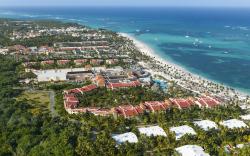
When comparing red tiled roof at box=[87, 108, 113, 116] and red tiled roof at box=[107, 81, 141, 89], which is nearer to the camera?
red tiled roof at box=[87, 108, 113, 116]

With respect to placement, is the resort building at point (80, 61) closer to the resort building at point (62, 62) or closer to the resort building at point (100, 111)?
the resort building at point (62, 62)

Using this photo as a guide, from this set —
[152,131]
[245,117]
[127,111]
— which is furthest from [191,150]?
[245,117]

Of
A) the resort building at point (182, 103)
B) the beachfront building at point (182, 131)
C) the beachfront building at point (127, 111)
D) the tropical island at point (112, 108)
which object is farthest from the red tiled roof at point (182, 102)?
the beachfront building at point (182, 131)

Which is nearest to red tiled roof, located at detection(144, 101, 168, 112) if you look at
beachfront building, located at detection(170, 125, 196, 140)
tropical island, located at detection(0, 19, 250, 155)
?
tropical island, located at detection(0, 19, 250, 155)

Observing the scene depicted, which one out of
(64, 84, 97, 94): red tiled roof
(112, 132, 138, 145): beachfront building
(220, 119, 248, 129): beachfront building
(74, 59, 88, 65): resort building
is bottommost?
(112, 132, 138, 145): beachfront building

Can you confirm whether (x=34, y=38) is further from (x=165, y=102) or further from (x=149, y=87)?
(x=165, y=102)

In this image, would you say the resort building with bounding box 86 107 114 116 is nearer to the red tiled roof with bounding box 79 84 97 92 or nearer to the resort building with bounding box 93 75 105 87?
the red tiled roof with bounding box 79 84 97 92

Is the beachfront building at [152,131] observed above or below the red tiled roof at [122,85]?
below
